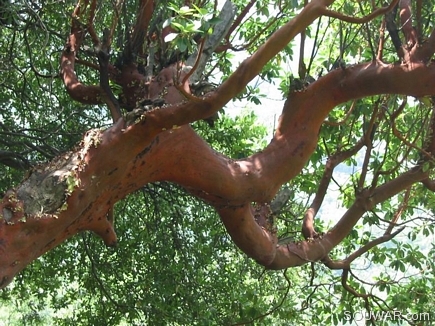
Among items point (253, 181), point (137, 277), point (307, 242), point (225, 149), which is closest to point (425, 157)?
point (307, 242)

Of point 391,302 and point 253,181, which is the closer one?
point 253,181

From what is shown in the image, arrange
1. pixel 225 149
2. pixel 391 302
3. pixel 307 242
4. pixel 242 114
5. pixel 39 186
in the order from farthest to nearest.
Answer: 1. pixel 242 114
2. pixel 225 149
3. pixel 391 302
4. pixel 307 242
5. pixel 39 186

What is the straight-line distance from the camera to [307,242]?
12.1ft

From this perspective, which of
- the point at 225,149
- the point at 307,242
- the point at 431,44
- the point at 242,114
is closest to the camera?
the point at 431,44

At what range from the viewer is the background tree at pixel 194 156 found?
7.88 feet

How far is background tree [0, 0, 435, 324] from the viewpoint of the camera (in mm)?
2400

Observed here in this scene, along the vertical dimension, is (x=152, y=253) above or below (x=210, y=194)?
above

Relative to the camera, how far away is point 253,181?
2.94 meters

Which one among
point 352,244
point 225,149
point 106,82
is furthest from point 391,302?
point 106,82

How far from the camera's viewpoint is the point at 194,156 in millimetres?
2750

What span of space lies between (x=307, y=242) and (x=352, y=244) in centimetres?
176

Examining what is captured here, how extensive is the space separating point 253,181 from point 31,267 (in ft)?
11.3

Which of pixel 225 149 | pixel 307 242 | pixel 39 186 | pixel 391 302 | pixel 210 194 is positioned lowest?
pixel 39 186

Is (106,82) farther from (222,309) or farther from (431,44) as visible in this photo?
(222,309)
